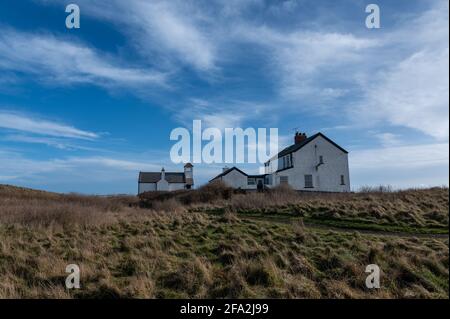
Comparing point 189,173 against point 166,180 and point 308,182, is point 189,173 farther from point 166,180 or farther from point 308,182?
point 308,182

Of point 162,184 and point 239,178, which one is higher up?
point 239,178

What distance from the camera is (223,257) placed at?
9273 millimetres

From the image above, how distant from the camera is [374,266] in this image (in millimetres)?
7801

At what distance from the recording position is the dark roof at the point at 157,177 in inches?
2412

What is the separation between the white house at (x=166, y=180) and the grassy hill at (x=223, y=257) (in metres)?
44.4

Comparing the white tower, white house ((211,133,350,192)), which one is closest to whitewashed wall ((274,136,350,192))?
white house ((211,133,350,192))

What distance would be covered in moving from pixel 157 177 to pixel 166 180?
2019 mm

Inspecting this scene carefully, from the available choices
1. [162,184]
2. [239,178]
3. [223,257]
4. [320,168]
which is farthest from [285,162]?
[223,257]

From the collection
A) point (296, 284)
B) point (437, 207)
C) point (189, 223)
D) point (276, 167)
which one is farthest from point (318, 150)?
point (296, 284)

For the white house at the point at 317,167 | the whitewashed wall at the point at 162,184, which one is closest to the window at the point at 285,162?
the white house at the point at 317,167

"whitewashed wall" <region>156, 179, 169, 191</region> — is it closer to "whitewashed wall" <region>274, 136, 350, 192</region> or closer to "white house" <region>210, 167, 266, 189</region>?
"white house" <region>210, 167, 266, 189</region>

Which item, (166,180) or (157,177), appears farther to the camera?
(157,177)

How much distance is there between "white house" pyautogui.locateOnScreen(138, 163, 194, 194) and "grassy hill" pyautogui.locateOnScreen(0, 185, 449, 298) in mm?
44390

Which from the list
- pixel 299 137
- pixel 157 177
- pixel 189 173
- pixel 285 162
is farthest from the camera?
pixel 189 173
